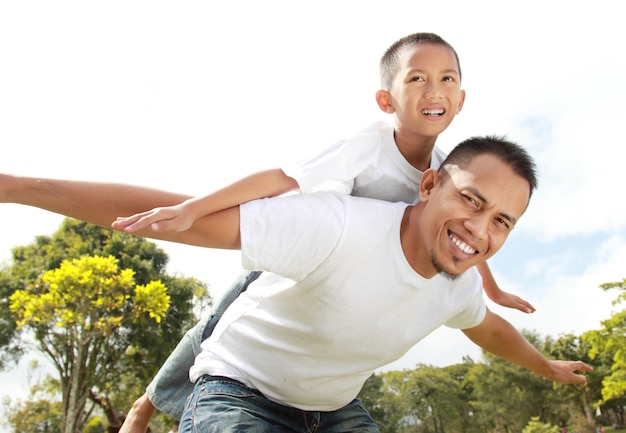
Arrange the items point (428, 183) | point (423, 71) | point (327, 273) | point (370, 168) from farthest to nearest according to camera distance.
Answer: point (423, 71) < point (370, 168) < point (428, 183) < point (327, 273)

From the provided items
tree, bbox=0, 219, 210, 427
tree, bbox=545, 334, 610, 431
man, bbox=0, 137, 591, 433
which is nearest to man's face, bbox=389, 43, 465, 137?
man, bbox=0, 137, 591, 433

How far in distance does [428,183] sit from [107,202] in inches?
55.2

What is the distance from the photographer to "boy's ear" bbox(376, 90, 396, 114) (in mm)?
3271

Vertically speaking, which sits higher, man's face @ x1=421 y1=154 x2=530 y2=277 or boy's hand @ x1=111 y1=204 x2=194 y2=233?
man's face @ x1=421 y1=154 x2=530 y2=277

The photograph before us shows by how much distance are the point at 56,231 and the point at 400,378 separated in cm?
3416

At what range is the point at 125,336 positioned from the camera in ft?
66.1

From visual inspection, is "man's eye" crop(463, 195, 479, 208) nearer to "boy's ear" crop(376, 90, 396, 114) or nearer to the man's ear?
the man's ear

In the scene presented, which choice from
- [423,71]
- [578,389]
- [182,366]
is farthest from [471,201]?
[578,389]

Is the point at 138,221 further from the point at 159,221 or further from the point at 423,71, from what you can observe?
the point at 423,71

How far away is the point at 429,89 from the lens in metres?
2.93

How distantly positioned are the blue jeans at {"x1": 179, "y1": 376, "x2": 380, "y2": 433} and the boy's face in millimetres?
1513

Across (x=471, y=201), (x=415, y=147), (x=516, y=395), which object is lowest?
(x=516, y=395)

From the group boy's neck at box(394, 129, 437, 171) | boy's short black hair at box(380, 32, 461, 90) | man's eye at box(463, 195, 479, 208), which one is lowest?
man's eye at box(463, 195, 479, 208)

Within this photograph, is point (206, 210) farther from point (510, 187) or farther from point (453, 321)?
point (453, 321)
